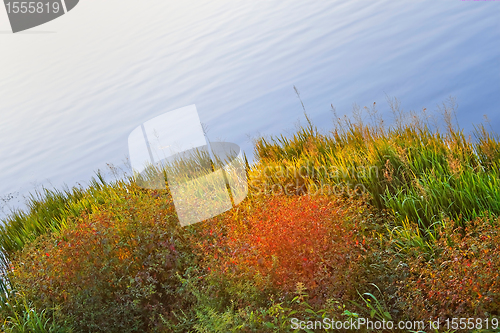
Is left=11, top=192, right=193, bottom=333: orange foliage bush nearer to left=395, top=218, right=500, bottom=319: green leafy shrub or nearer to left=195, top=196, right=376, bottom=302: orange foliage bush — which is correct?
left=195, top=196, right=376, bottom=302: orange foliage bush

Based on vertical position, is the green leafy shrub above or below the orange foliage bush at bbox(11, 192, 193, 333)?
below

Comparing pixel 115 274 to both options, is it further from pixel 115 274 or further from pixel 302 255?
pixel 302 255

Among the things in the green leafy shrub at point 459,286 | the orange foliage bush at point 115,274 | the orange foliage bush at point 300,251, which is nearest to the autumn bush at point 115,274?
the orange foliage bush at point 115,274

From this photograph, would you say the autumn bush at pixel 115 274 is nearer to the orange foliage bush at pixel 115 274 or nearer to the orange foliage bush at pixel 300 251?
the orange foliage bush at pixel 115 274

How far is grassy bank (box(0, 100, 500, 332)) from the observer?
363cm

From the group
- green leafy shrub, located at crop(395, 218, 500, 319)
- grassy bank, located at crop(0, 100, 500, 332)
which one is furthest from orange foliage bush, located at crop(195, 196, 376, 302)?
green leafy shrub, located at crop(395, 218, 500, 319)

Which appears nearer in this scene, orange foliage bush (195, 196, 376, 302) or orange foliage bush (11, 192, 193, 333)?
orange foliage bush (195, 196, 376, 302)

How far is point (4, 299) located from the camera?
5.73 metres

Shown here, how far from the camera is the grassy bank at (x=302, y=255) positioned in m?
3.63

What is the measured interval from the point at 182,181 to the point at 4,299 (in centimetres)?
316

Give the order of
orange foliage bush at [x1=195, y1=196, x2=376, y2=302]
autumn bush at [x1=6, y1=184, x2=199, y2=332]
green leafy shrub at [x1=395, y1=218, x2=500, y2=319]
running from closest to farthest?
green leafy shrub at [x1=395, y1=218, x2=500, y2=319], orange foliage bush at [x1=195, y1=196, x2=376, y2=302], autumn bush at [x1=6, y1=184, x2=199, y2=332]

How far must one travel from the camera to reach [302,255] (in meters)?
4.11

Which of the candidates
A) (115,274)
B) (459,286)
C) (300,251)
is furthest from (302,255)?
(115,274)

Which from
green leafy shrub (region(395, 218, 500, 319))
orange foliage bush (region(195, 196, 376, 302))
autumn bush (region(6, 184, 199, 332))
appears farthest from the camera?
autumn bush (region(6, 184, 199, 332))
